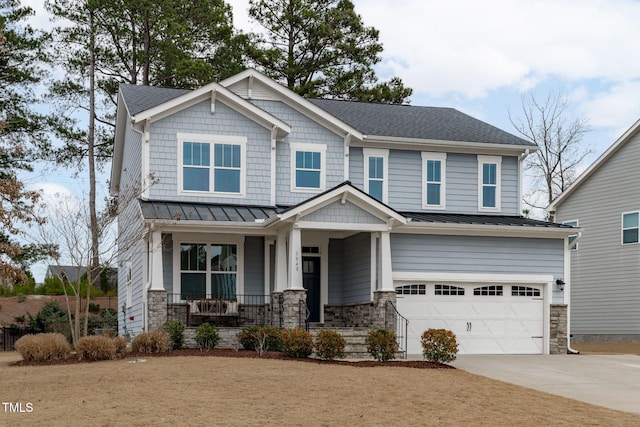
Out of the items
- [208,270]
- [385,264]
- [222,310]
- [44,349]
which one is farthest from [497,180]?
[44,349]

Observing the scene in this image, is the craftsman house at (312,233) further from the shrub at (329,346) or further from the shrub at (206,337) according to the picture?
the shrub at (329,346)

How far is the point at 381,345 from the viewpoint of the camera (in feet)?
66.0

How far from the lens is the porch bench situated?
23047mm

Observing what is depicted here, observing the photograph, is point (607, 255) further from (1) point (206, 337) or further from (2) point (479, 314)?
(1) point (206, 337)

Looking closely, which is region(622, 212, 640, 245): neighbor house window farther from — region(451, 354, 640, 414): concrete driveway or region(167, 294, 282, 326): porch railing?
region(167, 294, 282, 326): porch railing

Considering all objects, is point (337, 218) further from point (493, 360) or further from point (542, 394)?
point (542, 394)

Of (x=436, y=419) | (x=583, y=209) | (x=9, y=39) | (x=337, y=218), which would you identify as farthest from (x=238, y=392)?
(x=9, y=39)

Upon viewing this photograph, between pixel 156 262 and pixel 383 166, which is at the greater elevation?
pixel 383 166

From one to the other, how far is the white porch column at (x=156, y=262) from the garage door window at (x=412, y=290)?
666 centimetres

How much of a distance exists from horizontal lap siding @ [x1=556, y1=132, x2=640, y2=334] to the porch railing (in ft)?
49.2

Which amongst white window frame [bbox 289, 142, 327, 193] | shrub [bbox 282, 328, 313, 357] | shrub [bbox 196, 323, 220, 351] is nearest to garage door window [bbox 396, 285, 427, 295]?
white window frame [bbox 289, 142, 327, 193]

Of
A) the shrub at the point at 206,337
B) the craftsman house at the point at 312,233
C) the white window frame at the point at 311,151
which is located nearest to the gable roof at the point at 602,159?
the craftsman house at the point at 312,233

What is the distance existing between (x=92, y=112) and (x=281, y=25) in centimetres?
1025

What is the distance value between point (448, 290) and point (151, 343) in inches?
356
